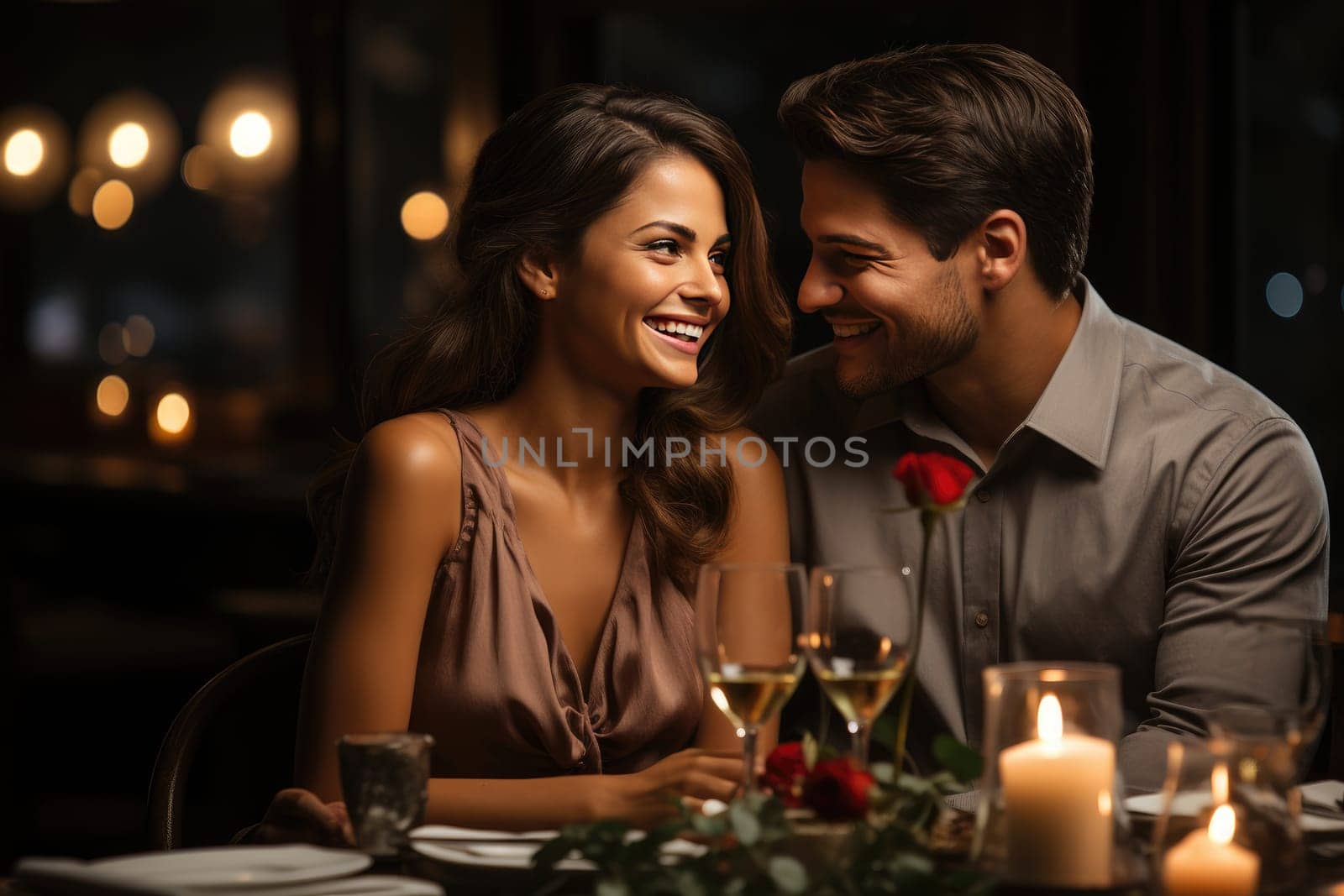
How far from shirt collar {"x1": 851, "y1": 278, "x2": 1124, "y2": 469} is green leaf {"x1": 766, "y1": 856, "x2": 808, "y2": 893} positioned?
1220 millimetres

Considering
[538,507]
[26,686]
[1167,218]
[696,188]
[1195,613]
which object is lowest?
[26,686]

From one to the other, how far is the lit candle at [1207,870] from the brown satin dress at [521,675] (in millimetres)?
991

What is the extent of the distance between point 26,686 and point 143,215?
12.8 ft

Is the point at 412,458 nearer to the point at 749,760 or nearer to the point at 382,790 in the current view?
the point at 382,790

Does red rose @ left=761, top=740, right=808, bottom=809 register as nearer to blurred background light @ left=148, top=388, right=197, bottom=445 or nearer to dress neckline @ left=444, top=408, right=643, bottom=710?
dress neckline @ left=444, top=408, right=643, bottom=710

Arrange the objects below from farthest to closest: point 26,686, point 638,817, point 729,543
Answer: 1. point 26,686
2. point 729,543
3. point 638,817

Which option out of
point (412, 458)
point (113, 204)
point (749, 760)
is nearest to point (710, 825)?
point (749, 760)

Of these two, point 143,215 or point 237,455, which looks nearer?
point 237,455

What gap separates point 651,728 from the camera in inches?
78.7

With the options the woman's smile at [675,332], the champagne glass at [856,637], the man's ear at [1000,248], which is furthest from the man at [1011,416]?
the champagne glass at [856,637]

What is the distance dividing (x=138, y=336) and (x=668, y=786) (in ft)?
21.6

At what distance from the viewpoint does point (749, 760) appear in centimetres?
128

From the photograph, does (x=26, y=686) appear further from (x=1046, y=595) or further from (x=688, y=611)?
(x=1046, y=595)

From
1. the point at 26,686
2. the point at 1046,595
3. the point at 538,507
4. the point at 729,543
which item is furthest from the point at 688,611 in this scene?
the point at 26,686
